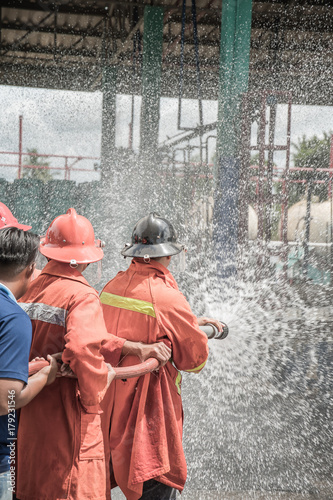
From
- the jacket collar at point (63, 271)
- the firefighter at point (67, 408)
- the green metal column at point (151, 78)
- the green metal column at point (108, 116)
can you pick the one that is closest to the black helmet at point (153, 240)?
the jacket collar at point (63, 271)

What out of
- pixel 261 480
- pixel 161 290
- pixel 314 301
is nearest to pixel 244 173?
pixel 314 301

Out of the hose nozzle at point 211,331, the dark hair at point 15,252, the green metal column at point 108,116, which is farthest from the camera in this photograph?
the green metal column at point 108,116

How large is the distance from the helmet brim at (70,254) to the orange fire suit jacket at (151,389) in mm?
262

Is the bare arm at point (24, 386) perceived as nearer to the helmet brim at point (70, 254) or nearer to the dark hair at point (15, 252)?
the dark hair at point (15, 252)

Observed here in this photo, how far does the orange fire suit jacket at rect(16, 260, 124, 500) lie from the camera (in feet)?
6.72

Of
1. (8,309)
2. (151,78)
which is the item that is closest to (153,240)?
(8,309)

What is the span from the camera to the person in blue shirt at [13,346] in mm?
1685

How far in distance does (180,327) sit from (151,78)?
947 centimetres

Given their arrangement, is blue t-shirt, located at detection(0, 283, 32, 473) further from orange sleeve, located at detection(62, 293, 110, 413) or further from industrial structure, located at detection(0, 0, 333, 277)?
industrial structure, located at detection(0, 0, 333, 277)

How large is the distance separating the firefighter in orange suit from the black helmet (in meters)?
0.07

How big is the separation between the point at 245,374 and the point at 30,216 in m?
6.62

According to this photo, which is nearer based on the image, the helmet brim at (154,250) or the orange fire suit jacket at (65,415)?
the orange fire suit jacket at (65,415)

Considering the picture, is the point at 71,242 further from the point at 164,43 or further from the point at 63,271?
the point at 164,43

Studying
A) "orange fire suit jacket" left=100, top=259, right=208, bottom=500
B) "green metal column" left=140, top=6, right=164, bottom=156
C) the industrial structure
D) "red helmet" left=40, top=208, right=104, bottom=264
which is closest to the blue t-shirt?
"red helmet" left=40, top=208, right=104, bottom=264
